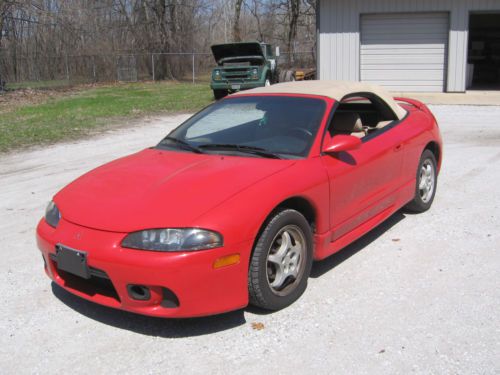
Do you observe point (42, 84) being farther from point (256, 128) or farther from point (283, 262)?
point (283, 262)

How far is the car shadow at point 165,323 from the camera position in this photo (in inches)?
138

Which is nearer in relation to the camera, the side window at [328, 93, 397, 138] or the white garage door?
the side window at [328, 93, 397, 138]

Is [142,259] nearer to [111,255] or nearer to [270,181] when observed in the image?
[111,255]

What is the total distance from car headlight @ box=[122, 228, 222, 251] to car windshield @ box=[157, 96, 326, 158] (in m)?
1.09

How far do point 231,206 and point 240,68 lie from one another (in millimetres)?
17919

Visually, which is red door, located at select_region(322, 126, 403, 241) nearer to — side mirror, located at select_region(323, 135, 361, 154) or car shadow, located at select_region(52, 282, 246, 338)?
side mirror, located at select_region(323, 135, 361, 154)

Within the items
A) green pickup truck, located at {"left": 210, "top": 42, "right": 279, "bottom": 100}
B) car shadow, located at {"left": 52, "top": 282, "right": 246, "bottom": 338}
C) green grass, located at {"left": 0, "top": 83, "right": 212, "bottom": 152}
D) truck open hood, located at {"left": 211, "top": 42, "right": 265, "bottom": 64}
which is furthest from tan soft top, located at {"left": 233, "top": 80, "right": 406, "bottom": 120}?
truck open hood, located at {"left": 211, "top": 42, "right": 265, "bottom": 64}

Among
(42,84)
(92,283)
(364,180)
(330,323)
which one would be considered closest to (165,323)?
(92,283)

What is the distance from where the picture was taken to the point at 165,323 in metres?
3.61

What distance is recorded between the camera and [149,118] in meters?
15.2

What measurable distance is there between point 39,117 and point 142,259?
13434 mm

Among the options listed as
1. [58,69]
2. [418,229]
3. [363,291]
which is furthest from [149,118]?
[58,69]

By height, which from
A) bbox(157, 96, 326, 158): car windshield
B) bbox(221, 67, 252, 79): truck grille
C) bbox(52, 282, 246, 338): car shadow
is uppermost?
bbox(221, 67, 252, 79): truck grille

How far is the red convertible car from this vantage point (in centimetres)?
320
